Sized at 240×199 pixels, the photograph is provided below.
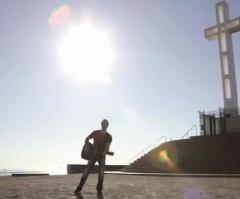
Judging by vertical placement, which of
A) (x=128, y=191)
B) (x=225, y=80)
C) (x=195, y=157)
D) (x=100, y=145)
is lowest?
(x=128, y=191)

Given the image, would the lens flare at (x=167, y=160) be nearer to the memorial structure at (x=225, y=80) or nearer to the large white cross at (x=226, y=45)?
the memorial structure at (x=225, y=80)

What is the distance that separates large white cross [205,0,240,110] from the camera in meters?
31.1

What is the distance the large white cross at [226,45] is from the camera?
31125mm

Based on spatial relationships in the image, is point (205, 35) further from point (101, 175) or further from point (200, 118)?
point (101, 175)

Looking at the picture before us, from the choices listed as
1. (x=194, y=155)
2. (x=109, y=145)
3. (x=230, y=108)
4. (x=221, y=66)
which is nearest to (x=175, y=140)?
(x=194, y=155)

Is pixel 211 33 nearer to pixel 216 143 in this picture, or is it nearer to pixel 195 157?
pixel 216 143

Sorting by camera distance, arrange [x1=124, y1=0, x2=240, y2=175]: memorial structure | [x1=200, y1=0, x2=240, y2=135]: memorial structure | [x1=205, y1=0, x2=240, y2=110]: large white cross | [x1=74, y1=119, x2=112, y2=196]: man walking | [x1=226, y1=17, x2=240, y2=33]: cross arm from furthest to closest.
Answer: [x1=226, y1=17, x2=240, y2=33]: cross arm → [x1=205, y1=0, x2=240, y2=110]: large white cross → [x1=200, y1=0, x2=240, y2=135]: memorial structure → [x1=124, y1=0, x2=240, y2=175]: memorial structure → [x1=74, y1=119, x2=112, y2=196]: man walking

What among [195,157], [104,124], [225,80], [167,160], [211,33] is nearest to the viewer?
[104,124]

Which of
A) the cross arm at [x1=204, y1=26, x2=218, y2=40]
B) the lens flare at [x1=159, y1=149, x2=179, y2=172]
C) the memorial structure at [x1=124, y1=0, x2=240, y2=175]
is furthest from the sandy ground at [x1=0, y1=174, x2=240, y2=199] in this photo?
the cross arm at [x1=204, y1=26, x2=218, y2=40]

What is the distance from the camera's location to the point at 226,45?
32.3 m

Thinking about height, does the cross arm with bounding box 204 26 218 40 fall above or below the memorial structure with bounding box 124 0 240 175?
above

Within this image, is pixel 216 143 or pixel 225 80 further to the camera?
pixel 225 80

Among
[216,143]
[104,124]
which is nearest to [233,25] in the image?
[216,143]

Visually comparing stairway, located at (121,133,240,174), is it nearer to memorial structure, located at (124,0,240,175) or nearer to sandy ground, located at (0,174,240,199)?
memorial structure, located at (124,0,240,175)
